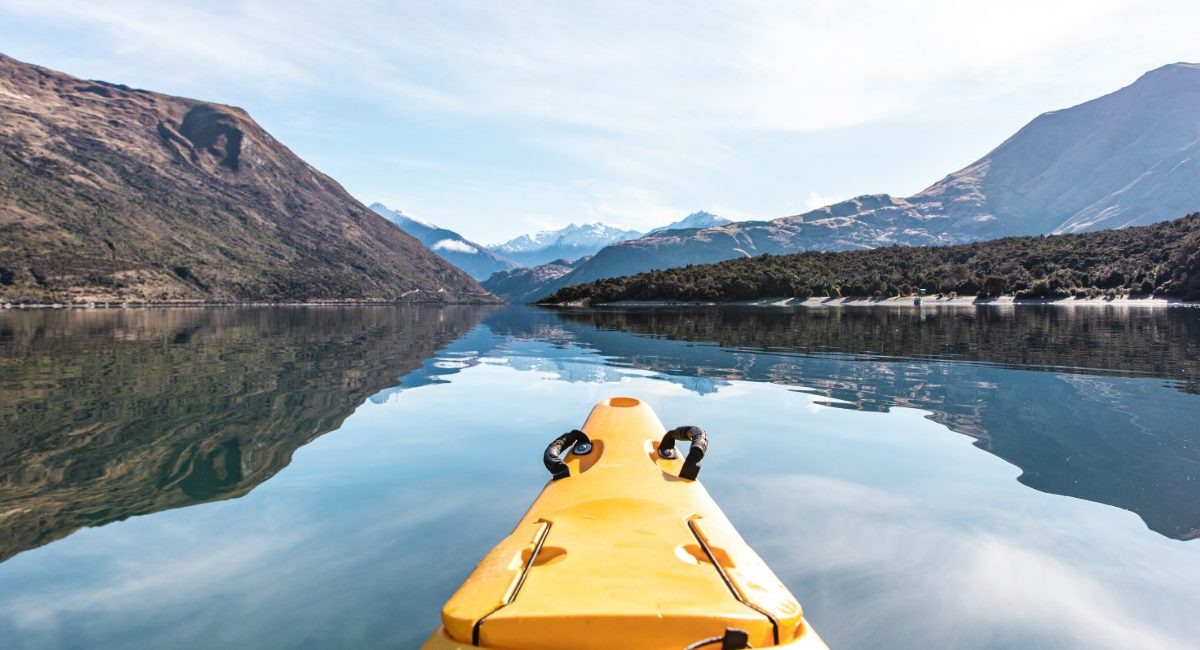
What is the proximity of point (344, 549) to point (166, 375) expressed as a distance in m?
21.1

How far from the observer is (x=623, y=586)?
4.12 meters

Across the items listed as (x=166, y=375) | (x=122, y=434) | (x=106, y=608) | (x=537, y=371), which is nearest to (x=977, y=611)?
(x=106, y=608)

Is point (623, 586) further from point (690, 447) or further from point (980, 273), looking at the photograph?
point (980, 273)

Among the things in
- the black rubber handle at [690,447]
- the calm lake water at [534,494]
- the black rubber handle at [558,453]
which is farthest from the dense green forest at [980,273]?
the black rubber handle at [558,453]

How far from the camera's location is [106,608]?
6.71m

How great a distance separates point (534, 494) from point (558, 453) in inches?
73.9

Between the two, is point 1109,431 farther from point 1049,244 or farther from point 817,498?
point 1049,244

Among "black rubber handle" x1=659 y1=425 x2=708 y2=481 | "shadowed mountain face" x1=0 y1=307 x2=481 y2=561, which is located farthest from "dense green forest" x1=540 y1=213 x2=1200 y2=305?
"black rubber handle" x1=659 y1=425 x2=708 y2=481

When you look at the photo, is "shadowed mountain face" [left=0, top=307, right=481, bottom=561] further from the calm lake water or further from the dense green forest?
the dense green forest

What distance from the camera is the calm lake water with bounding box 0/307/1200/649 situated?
6480 millimetres

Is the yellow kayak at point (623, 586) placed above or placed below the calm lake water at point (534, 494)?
above

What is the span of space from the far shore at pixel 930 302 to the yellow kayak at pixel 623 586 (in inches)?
3591

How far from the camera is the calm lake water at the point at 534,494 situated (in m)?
6.48

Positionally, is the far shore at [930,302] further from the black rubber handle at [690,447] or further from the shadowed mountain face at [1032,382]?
the black rubber handle at [690,447]
